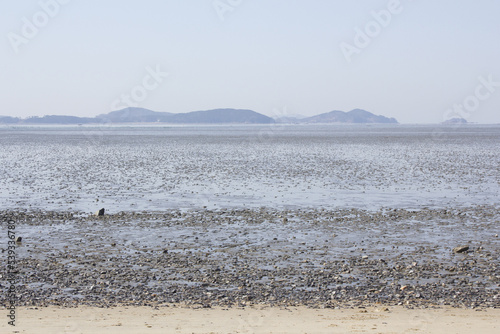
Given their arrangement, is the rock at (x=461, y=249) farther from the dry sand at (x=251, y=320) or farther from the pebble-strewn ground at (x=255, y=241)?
the dry sand at (x=251, y=320)

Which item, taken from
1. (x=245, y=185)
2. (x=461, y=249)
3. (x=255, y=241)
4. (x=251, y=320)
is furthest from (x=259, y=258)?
(x=245, y=185)

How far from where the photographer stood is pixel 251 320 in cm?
1035

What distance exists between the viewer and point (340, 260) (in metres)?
15.0

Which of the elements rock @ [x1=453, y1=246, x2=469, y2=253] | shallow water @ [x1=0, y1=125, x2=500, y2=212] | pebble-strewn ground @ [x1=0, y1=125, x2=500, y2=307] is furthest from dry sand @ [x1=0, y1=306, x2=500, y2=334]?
shallow water @ [x1=0, y1=125, x2=500, y2=212]

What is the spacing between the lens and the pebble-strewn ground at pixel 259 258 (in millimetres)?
11945

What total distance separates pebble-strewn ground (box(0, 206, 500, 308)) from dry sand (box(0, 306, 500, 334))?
564mm

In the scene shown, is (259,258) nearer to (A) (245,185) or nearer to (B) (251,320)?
(B) (251,320)

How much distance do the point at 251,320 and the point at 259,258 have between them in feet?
16.3

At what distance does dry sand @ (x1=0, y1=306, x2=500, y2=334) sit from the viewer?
9.84m

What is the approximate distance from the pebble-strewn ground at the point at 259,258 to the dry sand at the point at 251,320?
1.85ft

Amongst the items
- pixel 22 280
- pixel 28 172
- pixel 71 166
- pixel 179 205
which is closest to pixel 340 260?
pixel 22 280

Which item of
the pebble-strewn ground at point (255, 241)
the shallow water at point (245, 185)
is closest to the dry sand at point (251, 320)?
the pebble-strewn ground at point (255, 241)

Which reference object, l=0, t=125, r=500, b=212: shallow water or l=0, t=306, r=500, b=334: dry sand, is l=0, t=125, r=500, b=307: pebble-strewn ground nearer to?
l=0, t=125, r=500, b=212: shallow water

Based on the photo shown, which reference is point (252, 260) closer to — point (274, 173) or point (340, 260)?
point (340, 260)
